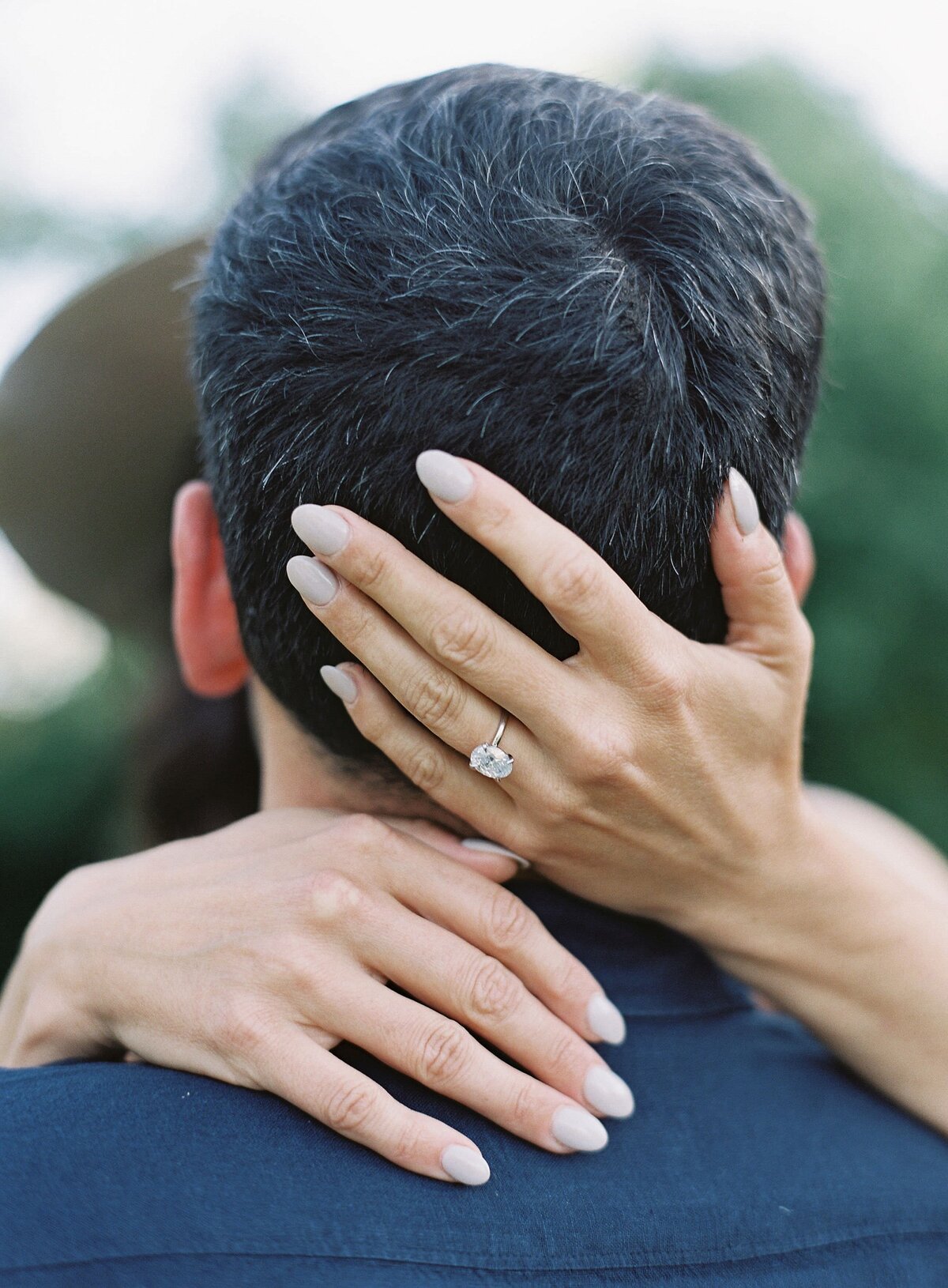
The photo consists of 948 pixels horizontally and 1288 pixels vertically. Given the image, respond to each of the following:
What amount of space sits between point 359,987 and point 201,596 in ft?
1.96

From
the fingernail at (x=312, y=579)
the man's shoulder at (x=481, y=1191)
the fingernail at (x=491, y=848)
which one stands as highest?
the fingernail at (x=312, y=579)

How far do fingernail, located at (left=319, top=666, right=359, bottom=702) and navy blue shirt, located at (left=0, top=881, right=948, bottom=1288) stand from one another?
0.38 m

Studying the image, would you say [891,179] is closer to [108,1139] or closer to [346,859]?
[346,859]

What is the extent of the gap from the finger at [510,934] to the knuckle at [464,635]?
0.31m

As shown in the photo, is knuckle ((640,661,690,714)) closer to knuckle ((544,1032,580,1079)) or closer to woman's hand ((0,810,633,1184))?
woman's hand ((0,810,633,1184))

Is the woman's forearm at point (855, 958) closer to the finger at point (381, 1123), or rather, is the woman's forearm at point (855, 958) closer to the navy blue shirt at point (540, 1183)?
the navy blue shirt at point (540, 1183)

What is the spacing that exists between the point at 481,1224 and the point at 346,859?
0.42 meters

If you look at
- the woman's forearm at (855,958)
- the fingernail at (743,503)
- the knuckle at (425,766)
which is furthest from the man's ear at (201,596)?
the woman's forearm at (855,958)

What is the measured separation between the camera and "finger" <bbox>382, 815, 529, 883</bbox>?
4.32ft

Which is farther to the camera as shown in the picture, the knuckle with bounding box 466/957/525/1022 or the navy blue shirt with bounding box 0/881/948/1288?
the knuckle with bounding box 466/957/525/1022

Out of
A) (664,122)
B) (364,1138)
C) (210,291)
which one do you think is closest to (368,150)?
(210,291)

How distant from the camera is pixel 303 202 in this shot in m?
1.25

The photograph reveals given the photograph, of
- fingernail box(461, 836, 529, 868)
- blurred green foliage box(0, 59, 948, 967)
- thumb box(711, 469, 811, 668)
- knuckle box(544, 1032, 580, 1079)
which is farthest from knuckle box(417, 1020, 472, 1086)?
blurred green foliage box(0, 59, 948, 967)

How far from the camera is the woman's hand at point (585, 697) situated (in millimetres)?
1104
